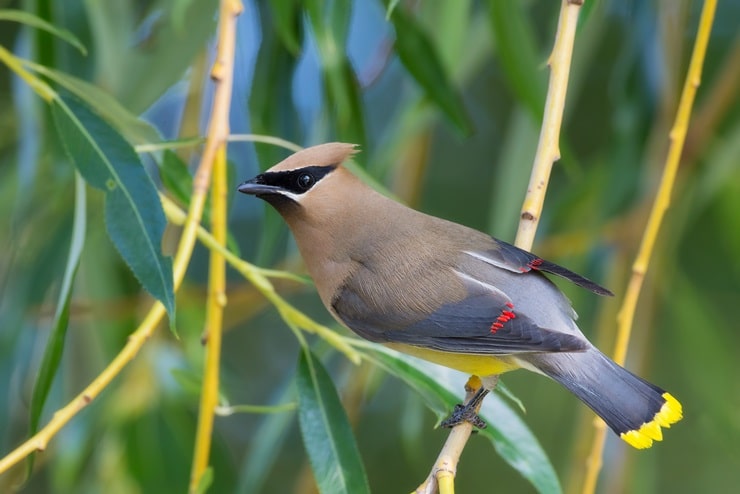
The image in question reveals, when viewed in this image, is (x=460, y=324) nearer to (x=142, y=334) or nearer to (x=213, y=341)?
(x=213, y=341)

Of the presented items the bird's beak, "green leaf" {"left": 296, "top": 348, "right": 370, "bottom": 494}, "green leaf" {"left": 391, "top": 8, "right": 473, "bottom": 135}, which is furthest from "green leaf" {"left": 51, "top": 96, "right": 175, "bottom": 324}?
"green leaf" {"left": 391, "top": 8, "right": 473, "bottom": 135}

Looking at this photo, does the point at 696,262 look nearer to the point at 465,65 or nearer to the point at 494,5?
the point at 465,65

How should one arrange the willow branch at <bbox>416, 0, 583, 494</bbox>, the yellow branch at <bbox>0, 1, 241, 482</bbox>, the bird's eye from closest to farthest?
1. the yellow branch at <bbox>0, 1, 241, 482</bbox>
2. the willow branch at <bbox>416, 0, 583, 494</bbox>
3. the bird's eye

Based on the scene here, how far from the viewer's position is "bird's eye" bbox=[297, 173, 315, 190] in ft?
5.21

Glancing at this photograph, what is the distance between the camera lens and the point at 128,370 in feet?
8.24

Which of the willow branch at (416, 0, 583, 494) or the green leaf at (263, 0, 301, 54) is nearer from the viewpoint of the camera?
the willow branch at (416, 0, 583, 494)

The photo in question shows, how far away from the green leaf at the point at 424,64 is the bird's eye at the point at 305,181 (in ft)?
1.18

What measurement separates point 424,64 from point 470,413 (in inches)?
24.8

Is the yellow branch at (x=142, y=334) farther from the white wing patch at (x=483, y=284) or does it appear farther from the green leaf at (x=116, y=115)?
the white wing patch at (x=483, y=284)

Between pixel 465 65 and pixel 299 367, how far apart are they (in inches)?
38.8

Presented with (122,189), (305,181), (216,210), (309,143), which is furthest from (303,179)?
(309,143)

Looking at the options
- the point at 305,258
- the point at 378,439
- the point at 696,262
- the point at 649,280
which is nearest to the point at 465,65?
the point at 649,280

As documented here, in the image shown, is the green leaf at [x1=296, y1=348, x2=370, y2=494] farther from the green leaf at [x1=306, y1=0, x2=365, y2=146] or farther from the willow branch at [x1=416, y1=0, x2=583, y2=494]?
the green leaf at [x1=306, y1=0, x2=365, y2=146]

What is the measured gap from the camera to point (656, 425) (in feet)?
4.72
